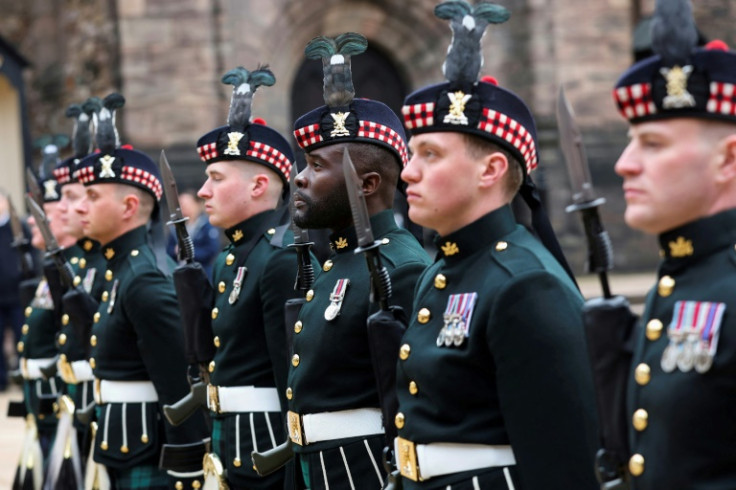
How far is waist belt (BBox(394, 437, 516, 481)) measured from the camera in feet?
9.81

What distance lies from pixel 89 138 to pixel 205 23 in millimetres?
8759

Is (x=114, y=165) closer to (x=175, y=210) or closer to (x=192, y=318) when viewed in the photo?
(x=175, y=210)

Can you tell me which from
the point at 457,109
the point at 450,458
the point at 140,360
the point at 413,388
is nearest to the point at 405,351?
the point at 413,388

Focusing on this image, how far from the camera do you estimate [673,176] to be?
2.47m

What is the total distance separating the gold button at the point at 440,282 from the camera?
10.5 feet

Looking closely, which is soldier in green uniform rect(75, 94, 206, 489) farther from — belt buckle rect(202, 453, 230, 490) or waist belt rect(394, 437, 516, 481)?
waist belt rect(394, 437, 516, 481)

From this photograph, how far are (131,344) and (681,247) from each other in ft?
11.5

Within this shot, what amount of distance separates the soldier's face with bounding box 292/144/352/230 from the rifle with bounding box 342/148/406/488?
0.55 meters

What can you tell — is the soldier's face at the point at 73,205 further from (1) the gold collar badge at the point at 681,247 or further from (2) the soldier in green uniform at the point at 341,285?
(1) the gold collar badge at the point at 681,247

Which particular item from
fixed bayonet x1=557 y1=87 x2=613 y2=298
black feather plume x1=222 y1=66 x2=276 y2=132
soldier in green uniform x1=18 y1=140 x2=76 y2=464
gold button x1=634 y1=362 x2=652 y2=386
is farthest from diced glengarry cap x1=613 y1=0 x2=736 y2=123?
soldier in green uniform x1=18 y1=140 x2=76 y2=464

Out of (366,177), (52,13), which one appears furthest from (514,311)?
(52,13)

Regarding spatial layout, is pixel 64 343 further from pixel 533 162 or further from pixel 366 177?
pixel 533 162

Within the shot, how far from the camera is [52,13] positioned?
1828 centimetres

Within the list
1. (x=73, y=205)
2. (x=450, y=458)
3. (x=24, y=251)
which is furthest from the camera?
(x=24, y=251)
